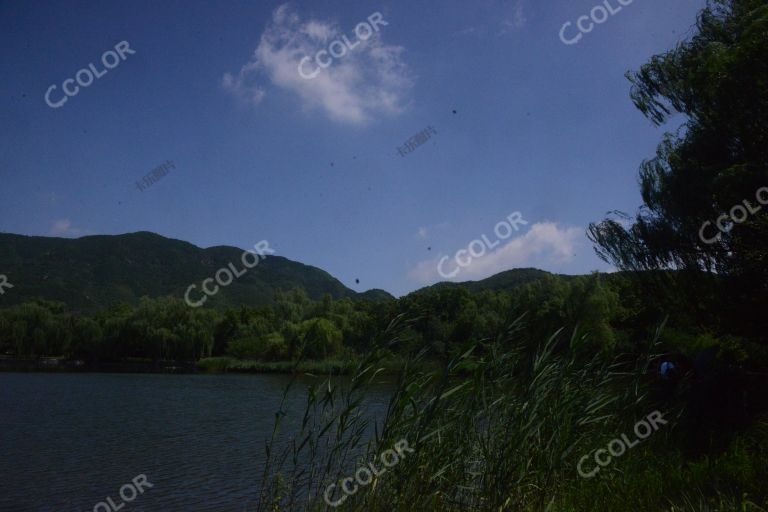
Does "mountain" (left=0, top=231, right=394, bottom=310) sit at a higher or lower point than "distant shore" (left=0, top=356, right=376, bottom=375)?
higher

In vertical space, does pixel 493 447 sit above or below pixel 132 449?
below

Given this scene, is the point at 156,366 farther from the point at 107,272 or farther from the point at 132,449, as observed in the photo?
the point at 107,272

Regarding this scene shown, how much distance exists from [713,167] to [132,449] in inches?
669

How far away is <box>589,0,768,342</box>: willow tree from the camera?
11258 millimetres

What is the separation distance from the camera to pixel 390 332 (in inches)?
226

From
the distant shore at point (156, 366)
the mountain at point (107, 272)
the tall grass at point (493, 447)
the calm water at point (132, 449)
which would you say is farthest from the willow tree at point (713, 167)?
the mountain at point (107, 272)

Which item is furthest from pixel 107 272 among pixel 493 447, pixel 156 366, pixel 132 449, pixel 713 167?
pixel 493 447

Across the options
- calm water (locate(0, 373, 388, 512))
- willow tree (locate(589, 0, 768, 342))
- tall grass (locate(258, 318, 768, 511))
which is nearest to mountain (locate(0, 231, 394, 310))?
calm water (locate(0, 373, 388, 512))

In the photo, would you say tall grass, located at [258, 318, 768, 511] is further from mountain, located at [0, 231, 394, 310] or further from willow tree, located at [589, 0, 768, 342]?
mountain, located at [0, 231, 394, 310]

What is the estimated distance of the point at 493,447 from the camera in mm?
5863

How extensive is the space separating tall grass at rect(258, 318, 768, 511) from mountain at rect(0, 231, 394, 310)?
396 feet

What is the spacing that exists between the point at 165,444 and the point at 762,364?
62.0 feet

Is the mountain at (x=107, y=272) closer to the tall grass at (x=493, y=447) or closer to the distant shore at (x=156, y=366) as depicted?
the distant shore at (x=156, y=366)

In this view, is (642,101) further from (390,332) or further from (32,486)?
(32,486)
